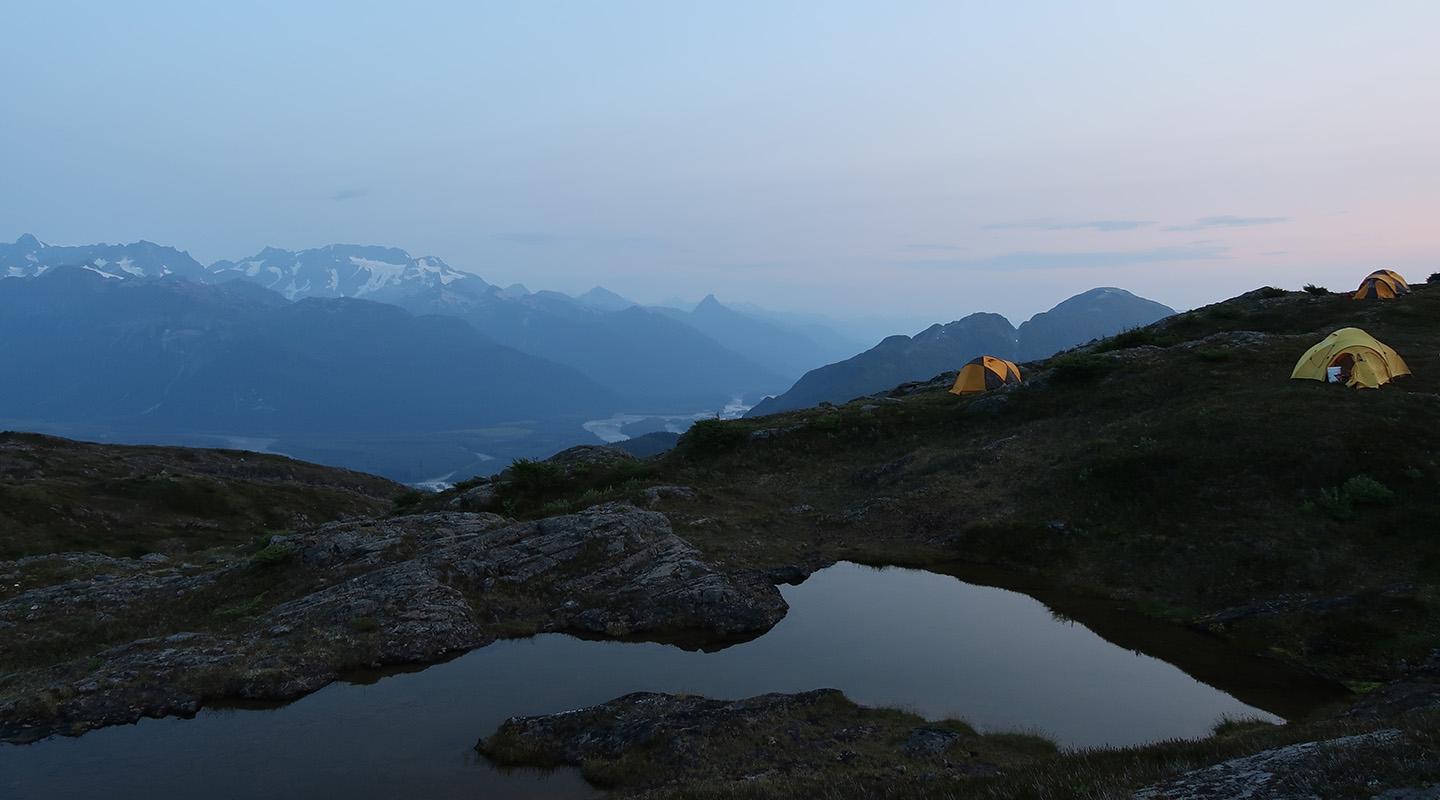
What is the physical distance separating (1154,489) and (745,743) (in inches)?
958

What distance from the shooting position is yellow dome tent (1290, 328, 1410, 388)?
37.6 meters

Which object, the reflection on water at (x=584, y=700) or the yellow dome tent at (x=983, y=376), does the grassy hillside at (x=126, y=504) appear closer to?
the reflection on water at (x=584, y=700)

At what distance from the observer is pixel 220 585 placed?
2983 cm

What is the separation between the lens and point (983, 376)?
54656 millimetres

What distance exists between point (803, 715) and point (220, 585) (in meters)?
25.9

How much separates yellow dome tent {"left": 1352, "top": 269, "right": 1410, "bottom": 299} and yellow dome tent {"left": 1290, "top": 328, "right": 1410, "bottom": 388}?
89.9ft

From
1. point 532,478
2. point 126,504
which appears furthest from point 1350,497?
point 126,504

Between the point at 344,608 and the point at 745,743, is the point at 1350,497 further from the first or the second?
the point at 344,608

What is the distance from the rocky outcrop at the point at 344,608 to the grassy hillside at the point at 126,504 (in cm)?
2074

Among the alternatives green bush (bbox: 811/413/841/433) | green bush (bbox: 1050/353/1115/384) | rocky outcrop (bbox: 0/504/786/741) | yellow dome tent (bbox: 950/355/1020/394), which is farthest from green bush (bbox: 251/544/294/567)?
yellow dome tent (bbox: 950/355/1020/394)

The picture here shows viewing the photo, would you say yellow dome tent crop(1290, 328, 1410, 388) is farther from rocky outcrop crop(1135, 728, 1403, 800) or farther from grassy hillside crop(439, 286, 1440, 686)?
rocky outcrop crop(1135, 728, 1403, 800)

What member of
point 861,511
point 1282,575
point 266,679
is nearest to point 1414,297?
point 1282,575

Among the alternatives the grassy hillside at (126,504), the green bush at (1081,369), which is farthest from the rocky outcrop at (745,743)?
the grassy hillside at (126,504)

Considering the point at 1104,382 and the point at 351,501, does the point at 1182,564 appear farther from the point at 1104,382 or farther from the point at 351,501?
the point at 351,501
